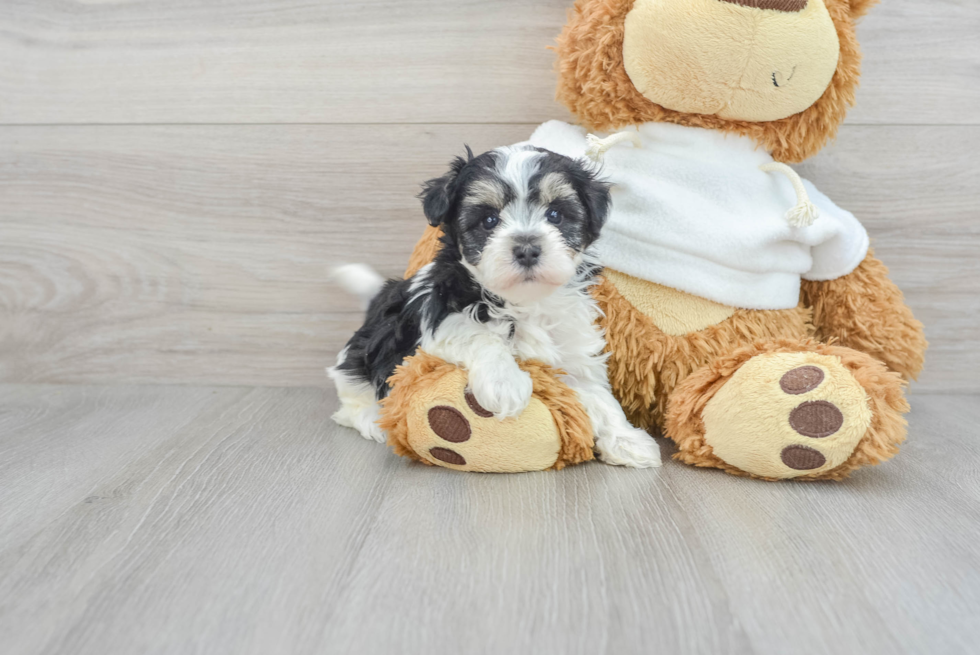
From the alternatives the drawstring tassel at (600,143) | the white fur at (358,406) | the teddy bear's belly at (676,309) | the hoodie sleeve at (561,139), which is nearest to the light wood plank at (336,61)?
the hoodie sleeve at (561,139)

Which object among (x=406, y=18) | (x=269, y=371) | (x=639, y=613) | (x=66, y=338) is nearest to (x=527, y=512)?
(x=639, y=613)

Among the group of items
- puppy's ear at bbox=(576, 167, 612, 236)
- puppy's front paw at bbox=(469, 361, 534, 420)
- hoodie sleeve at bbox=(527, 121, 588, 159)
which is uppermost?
hoodie sleeve at bbox=(527, 121, 588, 159)

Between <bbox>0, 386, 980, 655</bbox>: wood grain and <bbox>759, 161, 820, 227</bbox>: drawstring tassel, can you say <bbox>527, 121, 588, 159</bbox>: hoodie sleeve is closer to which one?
<bbox>759, 161, 820, 227</bbox>: drawstring tassel

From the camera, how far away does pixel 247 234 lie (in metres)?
1.93

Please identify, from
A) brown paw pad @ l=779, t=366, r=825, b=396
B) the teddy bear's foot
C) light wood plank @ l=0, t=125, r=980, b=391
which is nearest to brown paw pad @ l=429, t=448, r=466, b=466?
the teddy bear's foot

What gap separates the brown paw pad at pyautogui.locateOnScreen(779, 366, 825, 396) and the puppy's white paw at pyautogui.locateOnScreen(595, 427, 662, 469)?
→ 0.28 metres

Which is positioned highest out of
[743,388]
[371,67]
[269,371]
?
[371,67]

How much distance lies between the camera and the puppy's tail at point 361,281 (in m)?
1.76

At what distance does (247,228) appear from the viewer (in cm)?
192

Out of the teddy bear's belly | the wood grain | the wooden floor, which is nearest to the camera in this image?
the wood grain

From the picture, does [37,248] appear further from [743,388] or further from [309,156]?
[743,388]

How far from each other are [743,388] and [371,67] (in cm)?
121

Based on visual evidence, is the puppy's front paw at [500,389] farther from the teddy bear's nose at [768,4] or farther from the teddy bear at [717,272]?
the teddy bear's nose at [768,4]

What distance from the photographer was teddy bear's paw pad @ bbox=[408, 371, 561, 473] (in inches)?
50.6
